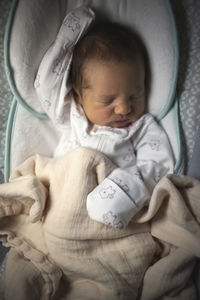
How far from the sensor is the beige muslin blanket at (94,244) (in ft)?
2.73

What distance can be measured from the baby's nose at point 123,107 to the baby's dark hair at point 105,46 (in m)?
0.14

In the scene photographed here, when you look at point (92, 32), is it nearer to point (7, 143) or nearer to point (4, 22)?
point (4, 22)

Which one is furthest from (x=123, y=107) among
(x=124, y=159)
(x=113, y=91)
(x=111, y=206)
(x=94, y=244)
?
(x=94, y=244)

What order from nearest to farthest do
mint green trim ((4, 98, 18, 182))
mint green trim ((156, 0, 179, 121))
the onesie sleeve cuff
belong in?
the onesie sleeve cuff
mint green trim ((156, 0, 179, 121))
mint green trim ((4, 98, 18, 182))

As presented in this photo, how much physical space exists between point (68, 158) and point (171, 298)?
521mm

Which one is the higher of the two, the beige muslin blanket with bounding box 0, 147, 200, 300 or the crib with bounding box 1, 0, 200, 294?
the crib with bounding box 1, 0, 200, 294

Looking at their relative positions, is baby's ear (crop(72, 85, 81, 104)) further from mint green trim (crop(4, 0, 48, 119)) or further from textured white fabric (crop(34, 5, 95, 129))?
mint green trim (crop(4, 0, 48, 119))

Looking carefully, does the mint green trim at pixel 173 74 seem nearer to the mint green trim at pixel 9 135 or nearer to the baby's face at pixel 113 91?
the baby's face at pixel 113 91

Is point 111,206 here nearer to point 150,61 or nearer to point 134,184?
point 134,184

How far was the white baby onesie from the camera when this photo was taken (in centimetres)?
83

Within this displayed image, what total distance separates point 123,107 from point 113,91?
63 millimetres

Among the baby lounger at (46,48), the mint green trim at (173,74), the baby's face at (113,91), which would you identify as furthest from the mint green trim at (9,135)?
the mint green trim at (173,74)

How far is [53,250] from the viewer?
863 millimetres

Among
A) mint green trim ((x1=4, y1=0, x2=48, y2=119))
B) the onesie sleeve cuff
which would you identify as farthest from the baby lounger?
the onesie sleeve cuff
